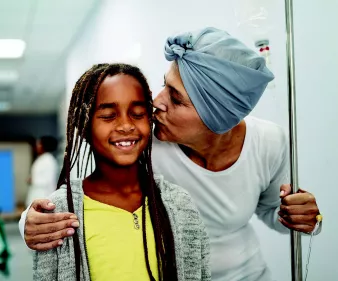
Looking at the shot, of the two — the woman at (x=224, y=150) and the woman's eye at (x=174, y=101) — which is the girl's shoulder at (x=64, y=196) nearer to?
the woman at (x=224, y=150)

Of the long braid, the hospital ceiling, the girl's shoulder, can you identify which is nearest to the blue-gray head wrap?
the long braid

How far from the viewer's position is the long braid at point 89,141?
92cm

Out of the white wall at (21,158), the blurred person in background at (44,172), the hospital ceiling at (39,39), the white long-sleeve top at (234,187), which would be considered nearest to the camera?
the white long-sleeve top at (234,187)

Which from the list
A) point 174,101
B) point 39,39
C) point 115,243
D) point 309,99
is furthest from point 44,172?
point 115,243

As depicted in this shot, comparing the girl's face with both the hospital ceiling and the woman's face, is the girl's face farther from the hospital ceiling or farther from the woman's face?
the hospital ceiling

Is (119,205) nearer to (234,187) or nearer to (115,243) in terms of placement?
(115,243)

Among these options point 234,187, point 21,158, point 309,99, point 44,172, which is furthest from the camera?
point 21,158

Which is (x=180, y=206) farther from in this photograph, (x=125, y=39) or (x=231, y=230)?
(x=125, y=39)

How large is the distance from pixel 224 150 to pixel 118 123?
1.26 feet

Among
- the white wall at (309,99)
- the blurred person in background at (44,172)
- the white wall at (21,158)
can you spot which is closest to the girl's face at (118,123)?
the white wall at (309,99)

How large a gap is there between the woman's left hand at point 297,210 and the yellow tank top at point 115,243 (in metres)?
0.31

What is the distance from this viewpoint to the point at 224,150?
1211 mm

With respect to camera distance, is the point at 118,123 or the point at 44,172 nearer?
the point at 118,123

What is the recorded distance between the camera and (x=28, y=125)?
9.66m
